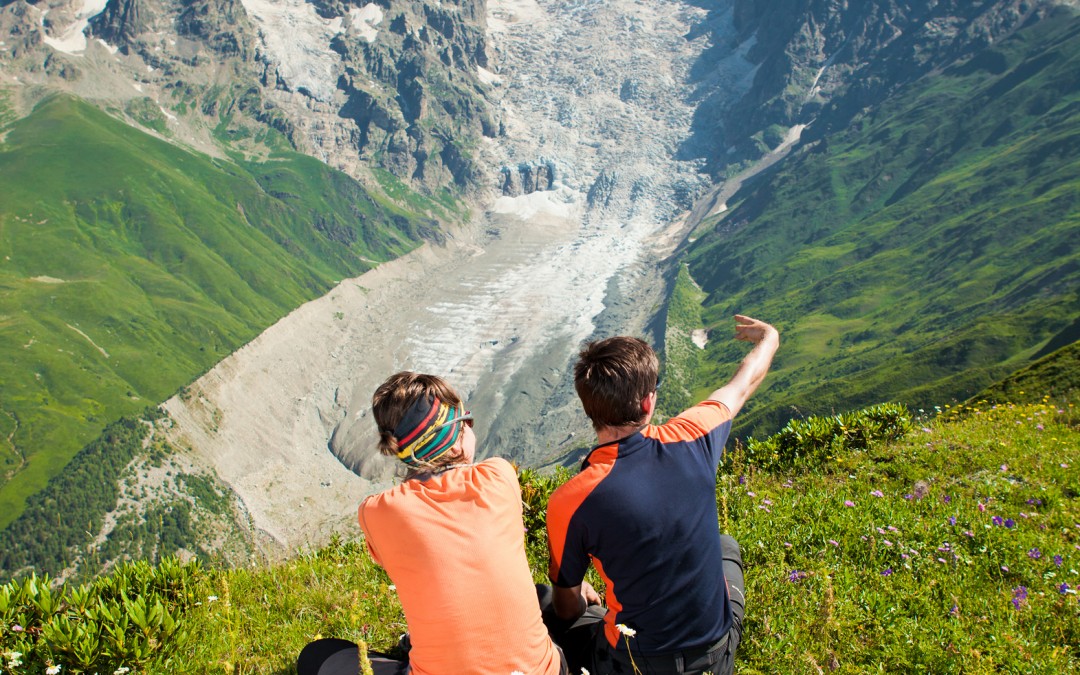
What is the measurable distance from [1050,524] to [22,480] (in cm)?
24491

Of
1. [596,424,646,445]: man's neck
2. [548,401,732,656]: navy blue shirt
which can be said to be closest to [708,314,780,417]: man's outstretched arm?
[548,401,732,656]: navy blue shirt

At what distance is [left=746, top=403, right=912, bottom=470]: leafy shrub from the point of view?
1261 cm

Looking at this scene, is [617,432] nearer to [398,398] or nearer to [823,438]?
[398,398]

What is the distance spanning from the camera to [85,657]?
6.27 metres

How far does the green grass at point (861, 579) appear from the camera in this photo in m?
6.38

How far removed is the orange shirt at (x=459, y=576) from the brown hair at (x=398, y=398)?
0.48 m

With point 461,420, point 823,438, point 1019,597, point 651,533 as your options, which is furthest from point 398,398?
point 823,438

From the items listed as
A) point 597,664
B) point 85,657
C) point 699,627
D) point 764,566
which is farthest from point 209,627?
point 764,566

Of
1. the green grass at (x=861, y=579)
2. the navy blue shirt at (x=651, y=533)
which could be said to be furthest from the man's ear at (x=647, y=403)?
the green grass at (x=861, y=579)

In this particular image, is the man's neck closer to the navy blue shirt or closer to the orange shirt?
the navy blue shirt

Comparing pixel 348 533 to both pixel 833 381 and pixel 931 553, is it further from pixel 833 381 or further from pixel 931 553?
pixel 833 381

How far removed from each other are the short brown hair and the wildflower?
15.3ft

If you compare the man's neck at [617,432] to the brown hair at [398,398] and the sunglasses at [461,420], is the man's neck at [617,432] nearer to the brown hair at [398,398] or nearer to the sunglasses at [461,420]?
the sunglasses at [461,420]

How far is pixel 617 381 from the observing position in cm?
529
